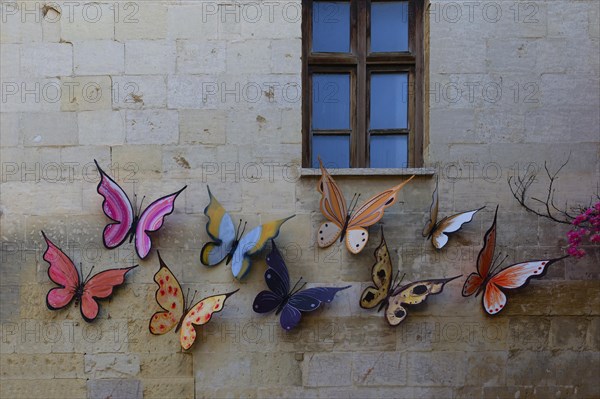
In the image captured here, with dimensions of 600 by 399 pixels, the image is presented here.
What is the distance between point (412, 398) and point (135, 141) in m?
2.70

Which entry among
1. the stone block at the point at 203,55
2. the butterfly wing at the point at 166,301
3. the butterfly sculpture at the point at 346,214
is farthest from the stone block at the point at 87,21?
the butterfly sculpture at the point at 346,214

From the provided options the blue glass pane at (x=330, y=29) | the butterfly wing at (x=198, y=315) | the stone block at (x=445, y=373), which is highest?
the blue glass pane at (x=330, y=29)

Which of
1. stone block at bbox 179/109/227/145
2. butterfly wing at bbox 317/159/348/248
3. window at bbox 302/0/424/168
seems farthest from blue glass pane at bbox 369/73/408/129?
stone block at bbox 179/109/227/145

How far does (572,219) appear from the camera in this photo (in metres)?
4.04

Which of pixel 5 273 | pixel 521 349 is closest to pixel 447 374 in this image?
pixel 521 349

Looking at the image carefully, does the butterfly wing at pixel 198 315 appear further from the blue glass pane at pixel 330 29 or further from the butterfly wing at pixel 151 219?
the blue glass pane at pixel 330 29

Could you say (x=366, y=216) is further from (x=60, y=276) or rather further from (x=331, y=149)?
(x=60, y=276)

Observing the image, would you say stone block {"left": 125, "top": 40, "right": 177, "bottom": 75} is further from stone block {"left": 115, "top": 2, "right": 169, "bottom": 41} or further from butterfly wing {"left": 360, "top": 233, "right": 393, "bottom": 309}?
butterfly wing {"left": 360, "top": 233, "right": 393, "bottom": 309}

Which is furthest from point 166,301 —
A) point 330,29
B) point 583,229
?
point 583,229

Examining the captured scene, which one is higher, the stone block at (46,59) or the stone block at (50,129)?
the stone block at (46,59)

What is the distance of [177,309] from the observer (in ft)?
13.1

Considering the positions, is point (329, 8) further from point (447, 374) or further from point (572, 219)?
point (447, 374)

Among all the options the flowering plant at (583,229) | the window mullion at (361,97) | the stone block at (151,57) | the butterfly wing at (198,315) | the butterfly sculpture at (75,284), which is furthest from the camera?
the window mullion at (361,97)

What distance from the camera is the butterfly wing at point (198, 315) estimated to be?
3.91 metres
